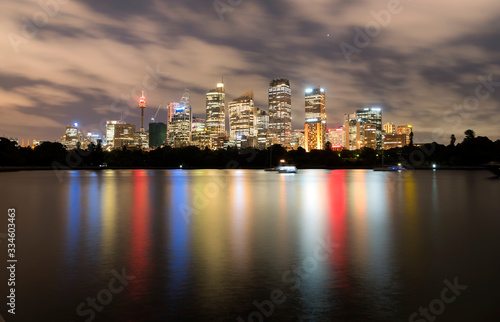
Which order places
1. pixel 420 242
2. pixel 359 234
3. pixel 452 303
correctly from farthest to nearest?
pixel 359 234
pixel 420 242
pixel 452 303

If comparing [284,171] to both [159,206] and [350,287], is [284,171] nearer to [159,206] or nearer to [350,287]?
[159,206]

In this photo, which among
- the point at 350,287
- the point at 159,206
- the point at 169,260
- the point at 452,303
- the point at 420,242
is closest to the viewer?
the point at 452,303

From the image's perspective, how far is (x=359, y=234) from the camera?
66.4 ft

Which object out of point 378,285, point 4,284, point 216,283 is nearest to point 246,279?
point 216,283

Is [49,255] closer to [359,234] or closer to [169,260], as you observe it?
[169,260]

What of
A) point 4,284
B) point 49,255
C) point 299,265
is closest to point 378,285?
point 299,265

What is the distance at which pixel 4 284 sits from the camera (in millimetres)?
11719

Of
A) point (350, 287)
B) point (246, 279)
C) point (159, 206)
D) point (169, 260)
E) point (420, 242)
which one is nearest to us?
point (350, 287)

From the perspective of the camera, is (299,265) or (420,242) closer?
(299,265)

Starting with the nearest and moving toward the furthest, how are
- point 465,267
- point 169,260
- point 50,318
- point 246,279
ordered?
point 50,318
point 246,279
point 465,267
point 169,260

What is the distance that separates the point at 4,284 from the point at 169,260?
4974 mm

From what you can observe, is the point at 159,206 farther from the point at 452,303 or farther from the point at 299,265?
the point at 452,303

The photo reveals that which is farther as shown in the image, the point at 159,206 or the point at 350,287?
the point at 159,206

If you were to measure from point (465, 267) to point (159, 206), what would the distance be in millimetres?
24456
